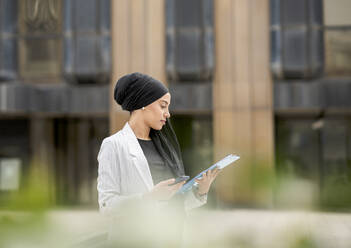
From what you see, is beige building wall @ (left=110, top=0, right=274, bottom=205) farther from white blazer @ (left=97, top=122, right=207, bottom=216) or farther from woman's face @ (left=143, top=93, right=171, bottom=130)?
white blazer @ (left=97, top=122, right=207, bottom=216)

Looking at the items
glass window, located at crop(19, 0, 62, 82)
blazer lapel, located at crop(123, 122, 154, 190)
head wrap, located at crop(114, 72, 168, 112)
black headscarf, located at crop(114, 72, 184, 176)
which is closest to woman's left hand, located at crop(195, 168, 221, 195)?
black headscarf, located at crop(114, 72, 184, 176)

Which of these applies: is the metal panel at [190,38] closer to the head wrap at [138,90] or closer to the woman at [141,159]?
the woman at [141,159]

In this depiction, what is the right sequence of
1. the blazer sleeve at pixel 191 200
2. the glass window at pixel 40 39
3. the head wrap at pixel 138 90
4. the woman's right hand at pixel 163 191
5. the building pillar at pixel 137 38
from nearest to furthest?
the woman's right hand at pixel 163 191, the head wrap at pixel 138 90, the blazer sleeve at pixel 191 200, the building pillar at pixel 137 38, the glass window at pixel 40 39

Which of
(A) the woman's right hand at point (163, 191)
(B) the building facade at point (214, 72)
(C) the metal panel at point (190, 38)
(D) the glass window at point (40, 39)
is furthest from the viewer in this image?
(D) the glass window at point (40, 39)

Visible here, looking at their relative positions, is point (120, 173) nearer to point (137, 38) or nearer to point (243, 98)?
point (243, 98)

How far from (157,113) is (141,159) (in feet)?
0.93

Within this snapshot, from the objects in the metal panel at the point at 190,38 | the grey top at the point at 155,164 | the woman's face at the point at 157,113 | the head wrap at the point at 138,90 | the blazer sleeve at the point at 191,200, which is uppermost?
the metal panel at the point at 190,38

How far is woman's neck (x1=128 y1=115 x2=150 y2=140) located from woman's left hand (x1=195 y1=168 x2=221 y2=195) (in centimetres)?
43

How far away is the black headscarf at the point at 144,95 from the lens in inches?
97.1

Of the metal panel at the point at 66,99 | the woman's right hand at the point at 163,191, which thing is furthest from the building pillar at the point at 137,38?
the woman's right hand at the point at 163,191

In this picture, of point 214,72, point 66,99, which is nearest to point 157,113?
point 214,72

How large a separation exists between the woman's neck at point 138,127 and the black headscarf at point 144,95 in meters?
0.07

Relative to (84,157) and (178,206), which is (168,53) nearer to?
(84,157)

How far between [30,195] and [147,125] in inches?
31.9
